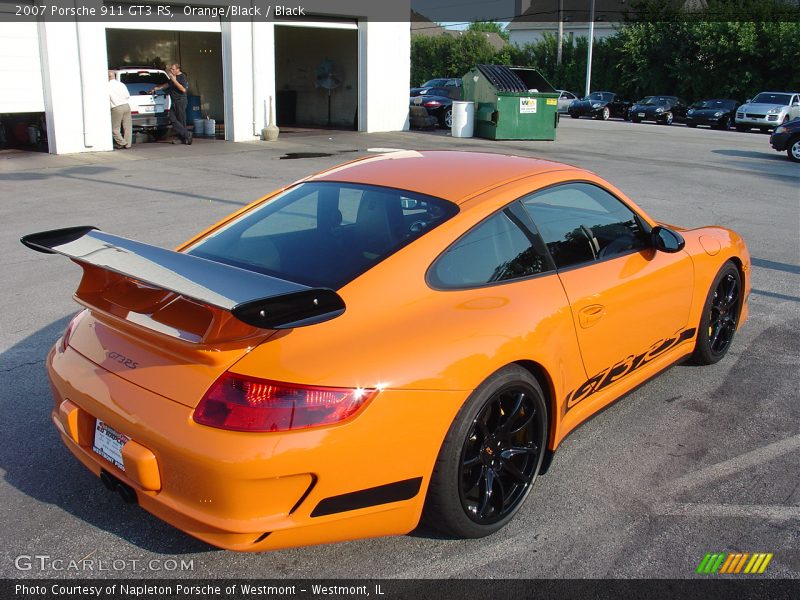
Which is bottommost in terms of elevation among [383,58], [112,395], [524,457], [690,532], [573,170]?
[690,532]

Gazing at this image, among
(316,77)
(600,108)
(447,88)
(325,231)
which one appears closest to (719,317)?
(325,231)

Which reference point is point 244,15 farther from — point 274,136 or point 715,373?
point 715,373

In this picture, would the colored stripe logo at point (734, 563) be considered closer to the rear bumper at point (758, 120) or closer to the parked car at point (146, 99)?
the parked car at point (146, 99)

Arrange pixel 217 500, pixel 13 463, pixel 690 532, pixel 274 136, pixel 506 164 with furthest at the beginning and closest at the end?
pixel 274 136 → pixel 506 164 → pixel 13 463 → pixel 690 532 → pixel 217 500

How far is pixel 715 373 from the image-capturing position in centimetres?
508

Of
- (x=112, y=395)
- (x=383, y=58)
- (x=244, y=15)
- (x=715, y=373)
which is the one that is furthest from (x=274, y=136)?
(x=112, y=395)

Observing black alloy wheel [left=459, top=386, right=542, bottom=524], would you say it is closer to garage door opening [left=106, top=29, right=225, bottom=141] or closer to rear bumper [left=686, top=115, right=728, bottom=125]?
garage door opening [left=106, top=29, right=225, bottom=141]

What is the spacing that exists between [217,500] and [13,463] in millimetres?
1699

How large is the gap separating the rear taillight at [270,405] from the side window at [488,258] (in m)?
0.75

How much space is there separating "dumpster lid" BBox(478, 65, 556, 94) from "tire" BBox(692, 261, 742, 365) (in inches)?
677

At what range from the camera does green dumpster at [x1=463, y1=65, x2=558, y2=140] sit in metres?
21.5

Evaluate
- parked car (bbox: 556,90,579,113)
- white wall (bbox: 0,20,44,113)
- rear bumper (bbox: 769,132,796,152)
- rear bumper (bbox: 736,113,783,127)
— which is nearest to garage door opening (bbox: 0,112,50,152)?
white wall (bbox: 0,20,44,113)

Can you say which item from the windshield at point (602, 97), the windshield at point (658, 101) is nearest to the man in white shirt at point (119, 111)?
the windshield at point (658, 101)
